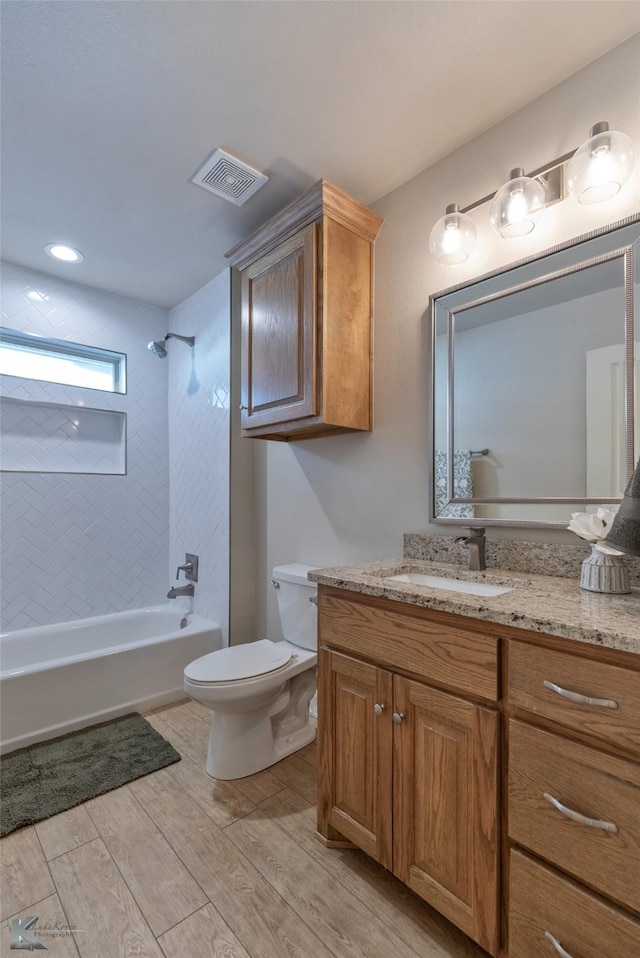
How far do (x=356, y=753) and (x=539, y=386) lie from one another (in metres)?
1.29

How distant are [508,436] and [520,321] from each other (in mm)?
394

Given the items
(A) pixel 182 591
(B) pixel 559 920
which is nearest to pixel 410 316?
(B) pixel 559 920

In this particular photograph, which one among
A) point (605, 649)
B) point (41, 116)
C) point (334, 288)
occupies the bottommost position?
point (605, 649)

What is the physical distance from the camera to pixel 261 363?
6.82 ft

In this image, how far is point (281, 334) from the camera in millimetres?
1957

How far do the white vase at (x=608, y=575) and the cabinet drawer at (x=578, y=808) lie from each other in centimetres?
44

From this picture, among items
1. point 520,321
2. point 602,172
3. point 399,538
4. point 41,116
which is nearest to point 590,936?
point 399,538

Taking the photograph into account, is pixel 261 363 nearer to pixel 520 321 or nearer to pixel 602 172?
pixel 520 321

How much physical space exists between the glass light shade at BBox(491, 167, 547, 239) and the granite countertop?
1137mm

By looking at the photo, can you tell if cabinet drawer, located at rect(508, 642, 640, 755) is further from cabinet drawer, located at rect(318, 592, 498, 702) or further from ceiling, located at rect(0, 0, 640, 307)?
ceiling, located at rect(0, 0, 640, 307)

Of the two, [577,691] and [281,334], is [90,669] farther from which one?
[577,691]

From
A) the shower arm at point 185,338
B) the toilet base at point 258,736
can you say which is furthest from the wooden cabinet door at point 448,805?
the shower arm at point 185,338

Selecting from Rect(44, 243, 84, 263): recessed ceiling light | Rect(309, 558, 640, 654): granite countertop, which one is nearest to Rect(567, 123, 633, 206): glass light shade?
Rect(309, 558, 640, 654): granite countertop

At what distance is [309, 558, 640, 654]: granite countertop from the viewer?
85cm
